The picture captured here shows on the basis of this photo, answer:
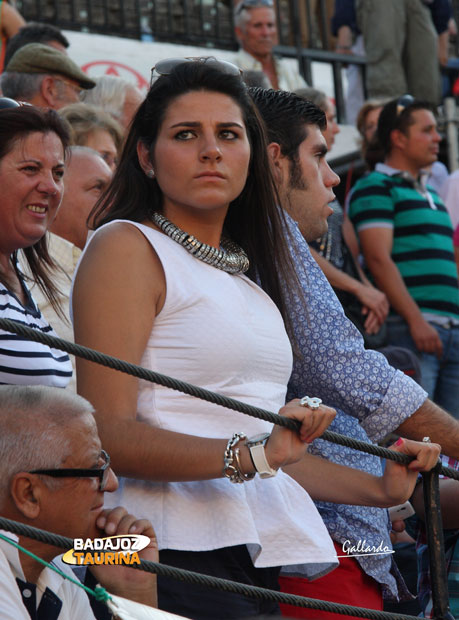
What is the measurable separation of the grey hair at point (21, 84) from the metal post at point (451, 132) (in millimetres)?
4140

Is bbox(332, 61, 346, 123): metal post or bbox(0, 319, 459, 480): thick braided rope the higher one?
bbox(0, 319, 459, 480): thick braided rope

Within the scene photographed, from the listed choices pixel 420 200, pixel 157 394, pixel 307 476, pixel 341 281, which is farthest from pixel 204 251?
pixel 420 200

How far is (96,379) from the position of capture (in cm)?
226

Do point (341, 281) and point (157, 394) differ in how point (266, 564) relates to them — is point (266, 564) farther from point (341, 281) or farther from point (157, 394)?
point (341, 281)

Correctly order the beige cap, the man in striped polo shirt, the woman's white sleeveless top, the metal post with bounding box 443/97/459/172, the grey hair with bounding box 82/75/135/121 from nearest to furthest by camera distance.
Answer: the woman's white sleeveless top, the beige cap, the man in striped polo shirt, the grey hair with bounding box 82/75/135/121, the metal post with bounding box 443/97/459/172

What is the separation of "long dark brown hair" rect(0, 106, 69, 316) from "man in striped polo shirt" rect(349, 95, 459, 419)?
240 cm

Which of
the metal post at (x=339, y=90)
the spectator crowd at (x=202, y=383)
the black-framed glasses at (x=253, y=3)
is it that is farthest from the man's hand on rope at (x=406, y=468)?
the metal post at (x=339, y=90)

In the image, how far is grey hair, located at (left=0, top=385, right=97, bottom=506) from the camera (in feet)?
7.02

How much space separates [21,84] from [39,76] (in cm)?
9

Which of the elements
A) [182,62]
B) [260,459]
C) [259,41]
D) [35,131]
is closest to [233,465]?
[260,459]

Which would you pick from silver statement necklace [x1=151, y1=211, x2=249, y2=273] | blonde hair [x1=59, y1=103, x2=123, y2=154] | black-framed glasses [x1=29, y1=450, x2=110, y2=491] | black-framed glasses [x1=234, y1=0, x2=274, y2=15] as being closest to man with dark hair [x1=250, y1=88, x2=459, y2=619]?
silver statement necklace [x1=151, y1=211, x2=249, y2=273]

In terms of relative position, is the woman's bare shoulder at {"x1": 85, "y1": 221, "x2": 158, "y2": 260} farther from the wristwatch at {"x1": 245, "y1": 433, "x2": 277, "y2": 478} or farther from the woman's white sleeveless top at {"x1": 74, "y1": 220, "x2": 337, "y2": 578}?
the wristwatch at {"x1": 245, "y1": 433, "x2": 277, "y2": 478}

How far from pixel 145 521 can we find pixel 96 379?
0.99ft

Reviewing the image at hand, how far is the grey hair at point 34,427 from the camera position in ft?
7.02
